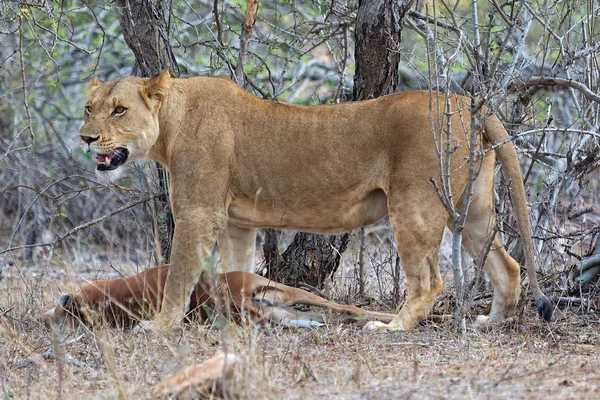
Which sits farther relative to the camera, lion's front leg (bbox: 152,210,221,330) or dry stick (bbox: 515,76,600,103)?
dry stick (bbox: 515,76,600,103)

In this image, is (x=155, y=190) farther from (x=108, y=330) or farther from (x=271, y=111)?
(x=108, y=330)

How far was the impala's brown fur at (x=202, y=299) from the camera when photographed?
5090 millimetres

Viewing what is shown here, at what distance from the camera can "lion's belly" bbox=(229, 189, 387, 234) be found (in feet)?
16.9

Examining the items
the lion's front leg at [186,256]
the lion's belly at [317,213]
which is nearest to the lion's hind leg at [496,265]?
the lion's belly at [317,213]

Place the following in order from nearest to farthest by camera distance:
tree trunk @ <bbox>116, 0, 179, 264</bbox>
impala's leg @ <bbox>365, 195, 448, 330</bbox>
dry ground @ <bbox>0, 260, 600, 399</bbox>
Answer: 1. dry ground @ <bbox>0, 260, 600, 399</bbox>
2. impala's leg @ <bbox>365, 195, 448, 330</bbox>
3. tree trunk @ <bbox>116, 0, 179, 264</bbox>

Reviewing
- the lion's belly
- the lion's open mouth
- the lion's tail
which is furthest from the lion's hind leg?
the lion's open mouth

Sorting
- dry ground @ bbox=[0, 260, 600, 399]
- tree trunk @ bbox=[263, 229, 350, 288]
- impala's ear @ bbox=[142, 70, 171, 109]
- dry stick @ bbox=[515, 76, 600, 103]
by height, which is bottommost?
dry ground @ bbox=[0, 260, 600, 399]

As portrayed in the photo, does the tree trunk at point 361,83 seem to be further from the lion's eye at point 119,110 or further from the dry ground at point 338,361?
the lion's eye at point 119,110

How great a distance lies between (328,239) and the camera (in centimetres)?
613

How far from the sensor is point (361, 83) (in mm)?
5891

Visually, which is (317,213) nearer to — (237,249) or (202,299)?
(237,249)

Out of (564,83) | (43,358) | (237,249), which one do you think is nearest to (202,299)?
(237,249)

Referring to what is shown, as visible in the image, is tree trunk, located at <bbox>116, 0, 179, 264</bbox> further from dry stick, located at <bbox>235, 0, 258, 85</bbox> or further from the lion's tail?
the lion's tail

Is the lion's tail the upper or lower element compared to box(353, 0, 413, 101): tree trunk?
lower
